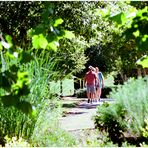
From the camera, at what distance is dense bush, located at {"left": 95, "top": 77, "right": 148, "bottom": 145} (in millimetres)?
6996

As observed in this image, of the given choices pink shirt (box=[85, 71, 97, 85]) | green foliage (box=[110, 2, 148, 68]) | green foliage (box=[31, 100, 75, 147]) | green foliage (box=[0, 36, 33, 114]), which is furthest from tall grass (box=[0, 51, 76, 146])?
pink shirt (box=[85, 71, 97, 85])

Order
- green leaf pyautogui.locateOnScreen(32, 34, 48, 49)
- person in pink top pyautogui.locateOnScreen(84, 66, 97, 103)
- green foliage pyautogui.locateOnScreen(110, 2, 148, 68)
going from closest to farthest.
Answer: green foliage pyautogui.locateOnScreen(110, 2, 148, 68), green leaf pyautogui.locateOnScreen(32, 34, 48, 49), person in pink top pyautogui.locateOnScreen(84, 66, 97, 103)

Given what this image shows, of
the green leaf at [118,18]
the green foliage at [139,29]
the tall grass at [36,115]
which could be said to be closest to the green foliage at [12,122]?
the tall grass at [36,115]

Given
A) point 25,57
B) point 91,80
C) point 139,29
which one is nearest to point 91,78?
point 91,80

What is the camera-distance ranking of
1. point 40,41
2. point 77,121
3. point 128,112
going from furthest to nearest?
point 77,121 → point 128,112 → point 40,41

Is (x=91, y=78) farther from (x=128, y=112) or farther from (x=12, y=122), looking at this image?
(x=12, y=122)

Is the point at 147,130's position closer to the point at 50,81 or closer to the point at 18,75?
the point at 50,81

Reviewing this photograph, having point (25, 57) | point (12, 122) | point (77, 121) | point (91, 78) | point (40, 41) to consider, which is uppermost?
point (91, 78)

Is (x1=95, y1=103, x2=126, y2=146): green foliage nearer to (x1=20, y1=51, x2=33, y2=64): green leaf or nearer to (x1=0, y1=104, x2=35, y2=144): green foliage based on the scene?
(x1=0, y1=104, x2=35, y2=144): green foliage

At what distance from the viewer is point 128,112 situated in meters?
7.25

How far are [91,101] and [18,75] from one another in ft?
52.2

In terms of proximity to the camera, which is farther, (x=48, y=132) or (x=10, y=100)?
(x=48, y=132)

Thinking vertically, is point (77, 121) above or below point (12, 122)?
below

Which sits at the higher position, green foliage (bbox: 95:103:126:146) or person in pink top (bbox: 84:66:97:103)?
person in pink top (bbox: 84:66:97:103)
